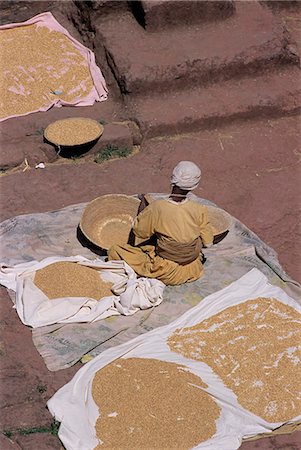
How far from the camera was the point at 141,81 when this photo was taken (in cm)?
859

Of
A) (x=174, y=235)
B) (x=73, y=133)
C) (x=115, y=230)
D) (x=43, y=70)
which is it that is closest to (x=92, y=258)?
(x=115, y=230)

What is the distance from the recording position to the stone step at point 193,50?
28.5 feet

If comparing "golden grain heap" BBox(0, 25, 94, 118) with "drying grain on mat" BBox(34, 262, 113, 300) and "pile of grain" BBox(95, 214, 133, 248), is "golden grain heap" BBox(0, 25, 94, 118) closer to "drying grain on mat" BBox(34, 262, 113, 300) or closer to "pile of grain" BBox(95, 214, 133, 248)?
"pile of grain" BBox(95, 214, 133, 248)

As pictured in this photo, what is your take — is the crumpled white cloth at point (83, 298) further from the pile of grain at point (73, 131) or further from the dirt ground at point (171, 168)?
the pile of grain at point (73, 131)

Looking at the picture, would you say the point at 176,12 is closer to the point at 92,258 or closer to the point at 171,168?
Result: the point at 171,168

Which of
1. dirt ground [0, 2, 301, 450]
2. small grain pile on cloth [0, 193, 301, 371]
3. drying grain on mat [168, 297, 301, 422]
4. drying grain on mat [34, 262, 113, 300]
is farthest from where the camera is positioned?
dirt ground [0, 2, 301, 450]

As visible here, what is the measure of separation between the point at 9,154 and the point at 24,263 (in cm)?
188

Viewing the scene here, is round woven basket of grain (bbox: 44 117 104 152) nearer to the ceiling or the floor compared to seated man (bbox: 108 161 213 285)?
nearer to the floor

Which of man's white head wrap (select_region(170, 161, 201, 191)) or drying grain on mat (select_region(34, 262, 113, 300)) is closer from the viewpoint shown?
man's white head wrap (select_region(170, 161, 201, 191))

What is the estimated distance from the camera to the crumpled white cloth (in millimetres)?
5918

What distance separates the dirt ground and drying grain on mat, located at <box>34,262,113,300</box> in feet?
1.00

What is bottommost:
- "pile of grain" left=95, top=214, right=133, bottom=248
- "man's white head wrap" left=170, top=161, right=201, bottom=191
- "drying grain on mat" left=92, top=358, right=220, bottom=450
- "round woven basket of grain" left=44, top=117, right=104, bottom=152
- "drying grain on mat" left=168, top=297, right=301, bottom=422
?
"drying grain on mat" left=168, top=297, right=301, bottom=422

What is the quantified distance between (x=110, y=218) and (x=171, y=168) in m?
1.27

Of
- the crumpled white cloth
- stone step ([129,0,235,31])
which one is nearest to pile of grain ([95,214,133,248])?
the crumpled white cloth
